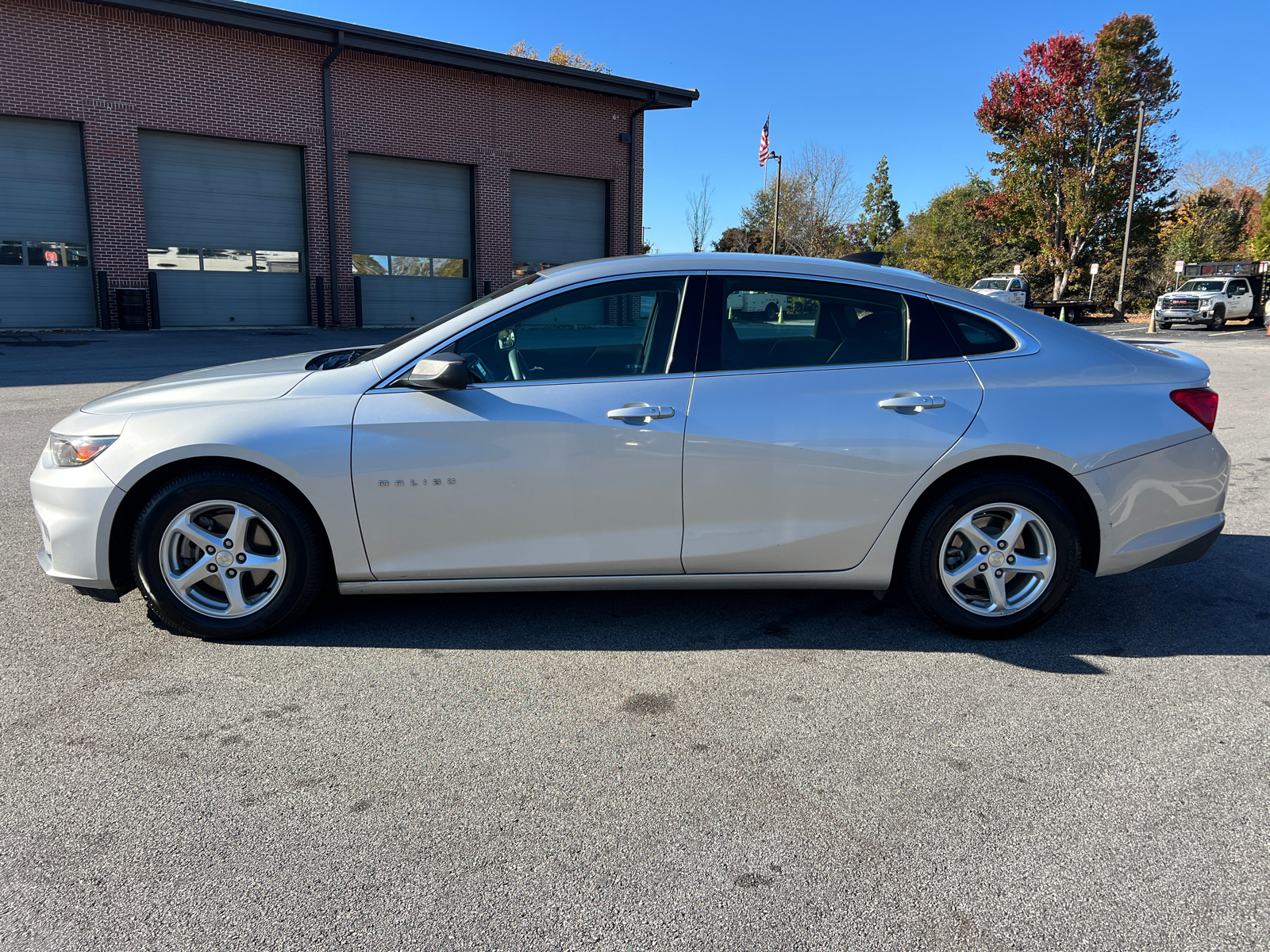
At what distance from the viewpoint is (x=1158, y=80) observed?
37.7 m

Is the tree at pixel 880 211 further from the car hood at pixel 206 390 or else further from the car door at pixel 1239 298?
the car hood at pixel 206 390

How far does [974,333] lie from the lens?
391cm

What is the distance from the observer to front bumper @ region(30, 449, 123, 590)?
371 cm

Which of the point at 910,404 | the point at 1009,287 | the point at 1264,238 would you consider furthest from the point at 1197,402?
the point at 1264,238

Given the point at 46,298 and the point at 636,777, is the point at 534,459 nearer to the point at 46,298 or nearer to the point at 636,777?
the point at 636,777

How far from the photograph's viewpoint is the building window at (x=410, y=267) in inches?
1053

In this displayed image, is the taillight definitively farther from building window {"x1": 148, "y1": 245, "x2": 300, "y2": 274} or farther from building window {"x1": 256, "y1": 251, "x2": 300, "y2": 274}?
building window {"x1": 256, "y1": 251, "x2": 300, "y2": 274}

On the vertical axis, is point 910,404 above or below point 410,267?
below

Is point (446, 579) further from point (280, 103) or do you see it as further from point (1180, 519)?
point (280, 103)

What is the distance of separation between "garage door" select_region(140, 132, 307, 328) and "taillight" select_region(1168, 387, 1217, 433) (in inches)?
970

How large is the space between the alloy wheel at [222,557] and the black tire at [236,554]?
10mm

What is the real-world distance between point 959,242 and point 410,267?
34.4 m

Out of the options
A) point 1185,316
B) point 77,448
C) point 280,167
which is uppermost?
point 280,167

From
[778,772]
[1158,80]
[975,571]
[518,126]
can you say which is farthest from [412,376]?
[1158,80]
